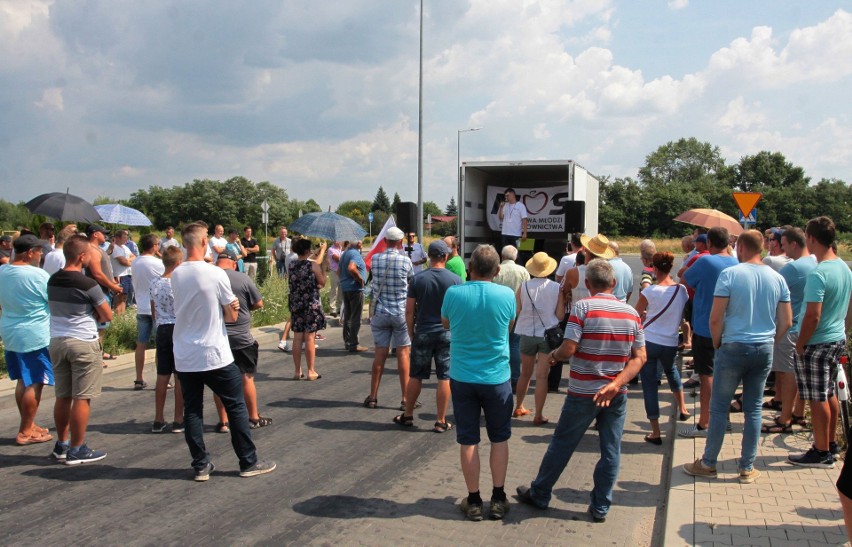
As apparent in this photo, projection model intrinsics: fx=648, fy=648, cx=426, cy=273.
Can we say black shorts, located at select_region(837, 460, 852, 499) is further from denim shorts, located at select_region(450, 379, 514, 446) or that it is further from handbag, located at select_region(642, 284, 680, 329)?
handbag, located at select_region(642, 284, 680, 329)

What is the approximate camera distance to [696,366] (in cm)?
640

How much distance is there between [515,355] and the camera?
7.52 metres

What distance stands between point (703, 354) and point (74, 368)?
575 cm

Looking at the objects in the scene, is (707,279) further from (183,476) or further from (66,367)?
(66,367)

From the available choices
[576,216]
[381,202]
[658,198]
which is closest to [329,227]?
[576,216]

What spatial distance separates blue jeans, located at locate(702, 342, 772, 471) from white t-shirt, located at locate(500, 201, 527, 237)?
8.84m

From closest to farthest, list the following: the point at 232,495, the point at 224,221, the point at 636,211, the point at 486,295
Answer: the point at 486,295 → the point at 232,495 → the point at 636,211 → the point at 224,221

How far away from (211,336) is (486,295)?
221cm

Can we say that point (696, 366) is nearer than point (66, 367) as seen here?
No

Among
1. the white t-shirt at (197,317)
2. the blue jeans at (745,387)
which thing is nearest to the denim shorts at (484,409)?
the blue jeans at (745,387)

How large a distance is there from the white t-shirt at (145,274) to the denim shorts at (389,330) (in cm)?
252

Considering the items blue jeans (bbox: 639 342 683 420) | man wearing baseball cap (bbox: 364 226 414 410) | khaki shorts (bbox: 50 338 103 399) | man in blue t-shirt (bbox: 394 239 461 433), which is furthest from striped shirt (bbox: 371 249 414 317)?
khaki shorts (bbox: 50 338 103 399)

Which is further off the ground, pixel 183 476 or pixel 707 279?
pixel 707 279

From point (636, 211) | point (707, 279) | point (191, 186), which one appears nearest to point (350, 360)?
point (707, 279)
